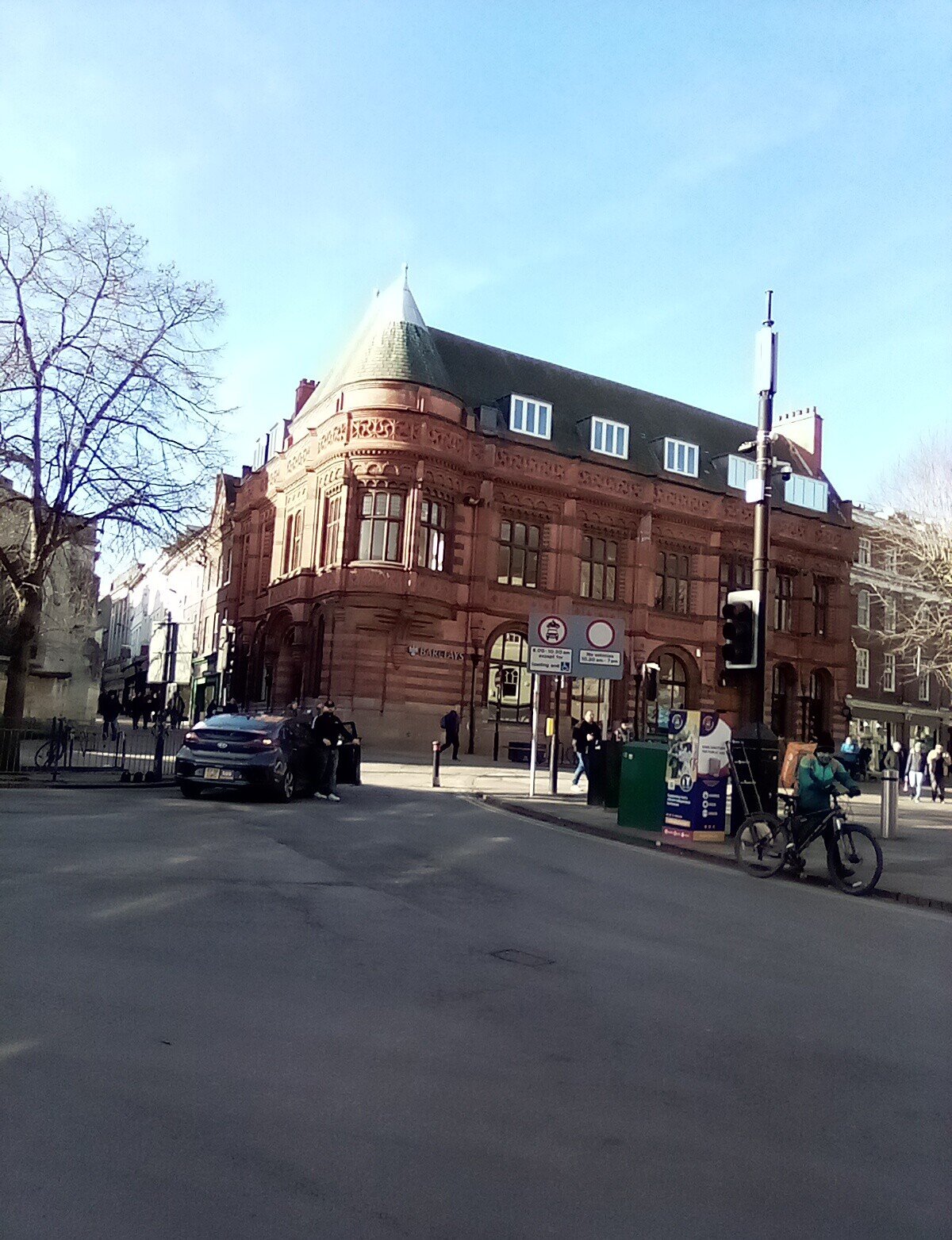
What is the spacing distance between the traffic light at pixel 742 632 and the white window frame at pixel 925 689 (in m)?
42.7

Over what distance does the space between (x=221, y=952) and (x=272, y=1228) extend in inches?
128

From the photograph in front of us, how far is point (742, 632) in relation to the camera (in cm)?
1373

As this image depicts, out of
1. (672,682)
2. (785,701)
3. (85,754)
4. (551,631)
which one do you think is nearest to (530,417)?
(672,682)

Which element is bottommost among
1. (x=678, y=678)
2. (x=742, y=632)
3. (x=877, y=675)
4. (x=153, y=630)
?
(x=742, y=632)

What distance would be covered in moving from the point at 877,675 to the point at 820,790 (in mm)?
43420

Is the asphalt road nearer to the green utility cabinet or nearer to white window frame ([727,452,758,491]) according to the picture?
the green utility cabinet

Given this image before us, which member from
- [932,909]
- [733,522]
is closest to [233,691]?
[733,522]

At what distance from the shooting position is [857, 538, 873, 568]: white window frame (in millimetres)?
50938

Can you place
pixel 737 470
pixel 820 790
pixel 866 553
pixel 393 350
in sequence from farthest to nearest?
pixel 866 553
pixel 737 470
pixel 393 350
pixel 820 790

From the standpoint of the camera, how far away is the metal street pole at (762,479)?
13.8m

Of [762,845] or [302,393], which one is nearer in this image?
[762,845]

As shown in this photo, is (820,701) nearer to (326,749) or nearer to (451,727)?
(451,727)

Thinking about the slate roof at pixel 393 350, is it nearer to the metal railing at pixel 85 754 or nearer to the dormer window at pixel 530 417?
the dormer window at pixel 530 417

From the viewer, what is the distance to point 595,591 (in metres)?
41.4
